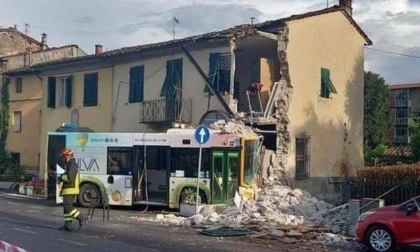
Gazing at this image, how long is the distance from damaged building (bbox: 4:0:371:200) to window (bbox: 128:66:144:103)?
0.05 meters

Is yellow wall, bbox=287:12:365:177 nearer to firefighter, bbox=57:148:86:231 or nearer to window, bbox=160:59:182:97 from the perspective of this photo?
window, bbox=160:59:182:97

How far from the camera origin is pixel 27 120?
124 feet

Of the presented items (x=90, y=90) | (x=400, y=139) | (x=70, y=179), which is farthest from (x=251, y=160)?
(x=400, y=139)

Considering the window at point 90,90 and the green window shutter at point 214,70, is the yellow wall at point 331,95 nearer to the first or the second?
the green window shutter at point 214,70

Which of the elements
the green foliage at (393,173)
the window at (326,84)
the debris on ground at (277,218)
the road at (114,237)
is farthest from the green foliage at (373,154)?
the road at (114,237)

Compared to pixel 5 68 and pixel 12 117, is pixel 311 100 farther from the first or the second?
pixel 5 68

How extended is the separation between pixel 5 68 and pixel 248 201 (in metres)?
28.1

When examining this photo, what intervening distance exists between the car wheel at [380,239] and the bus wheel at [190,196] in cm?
730

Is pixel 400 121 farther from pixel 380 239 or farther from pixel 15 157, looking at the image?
pixel 380 239

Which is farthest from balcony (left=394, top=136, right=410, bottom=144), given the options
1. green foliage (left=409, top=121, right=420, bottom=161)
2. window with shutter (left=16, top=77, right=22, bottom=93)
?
window with shutter (left=16, top=77, right=22, bottom=93)

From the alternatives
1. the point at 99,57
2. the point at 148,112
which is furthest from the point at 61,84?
the point at 148,112

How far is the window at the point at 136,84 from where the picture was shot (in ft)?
90.1

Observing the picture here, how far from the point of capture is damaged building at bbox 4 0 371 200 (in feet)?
75.7

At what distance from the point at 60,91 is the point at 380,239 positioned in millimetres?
23333
